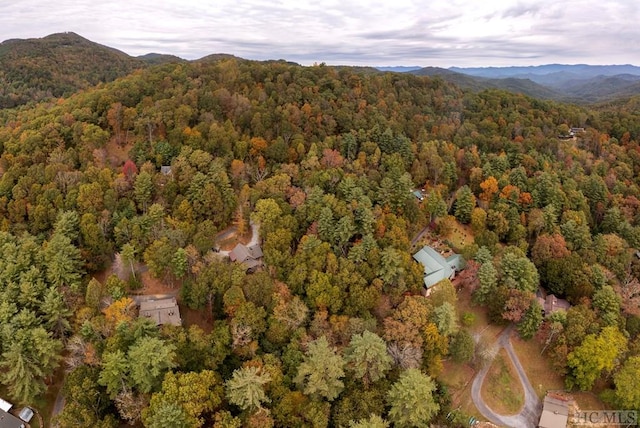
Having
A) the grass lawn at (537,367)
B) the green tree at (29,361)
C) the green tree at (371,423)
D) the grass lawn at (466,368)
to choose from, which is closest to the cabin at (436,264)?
the grass lawn at (466,368)

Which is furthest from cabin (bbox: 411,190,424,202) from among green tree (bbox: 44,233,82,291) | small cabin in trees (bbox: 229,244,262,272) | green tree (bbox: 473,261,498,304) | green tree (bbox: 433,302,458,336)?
green tree (bbox: 44,233,82,291)

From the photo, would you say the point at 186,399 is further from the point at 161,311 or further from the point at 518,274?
the point at 518,274

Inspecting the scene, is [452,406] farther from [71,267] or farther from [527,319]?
[71,267]

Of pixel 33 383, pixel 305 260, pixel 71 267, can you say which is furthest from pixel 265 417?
pixel 71 267

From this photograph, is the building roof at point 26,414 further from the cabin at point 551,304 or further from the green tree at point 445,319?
the cabin at point 551,304

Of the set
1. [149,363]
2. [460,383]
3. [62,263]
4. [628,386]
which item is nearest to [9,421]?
[149,363]

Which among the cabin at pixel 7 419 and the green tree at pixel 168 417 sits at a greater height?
the green tree at pixel 168 417
